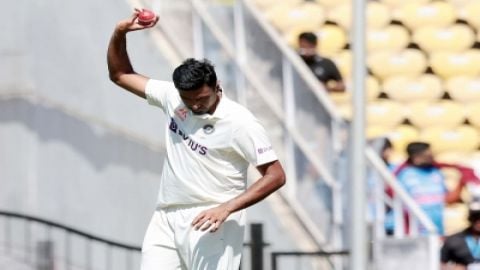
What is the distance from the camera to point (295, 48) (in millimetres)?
14359

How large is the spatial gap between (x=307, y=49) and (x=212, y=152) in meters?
5.87

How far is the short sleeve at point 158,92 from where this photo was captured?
8.37 meters

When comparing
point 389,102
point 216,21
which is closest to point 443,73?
point 389,102

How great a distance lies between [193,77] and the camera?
789 centimetres

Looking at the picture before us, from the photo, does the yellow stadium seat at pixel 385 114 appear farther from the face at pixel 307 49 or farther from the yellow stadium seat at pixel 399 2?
the yellow stadium seat at pixel 399 2

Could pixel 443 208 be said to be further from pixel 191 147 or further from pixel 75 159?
pixel 191 147

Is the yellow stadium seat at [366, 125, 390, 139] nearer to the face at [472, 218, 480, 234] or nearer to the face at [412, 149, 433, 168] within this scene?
the face at [412, 149, 433, 168]

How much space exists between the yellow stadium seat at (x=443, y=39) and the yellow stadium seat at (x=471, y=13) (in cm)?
18

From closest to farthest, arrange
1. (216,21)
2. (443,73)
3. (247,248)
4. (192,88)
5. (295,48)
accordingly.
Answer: (192,88) → (247,248) → (216,21) → (295,48) → (443,73)

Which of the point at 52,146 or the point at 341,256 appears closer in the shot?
the point at 341,256

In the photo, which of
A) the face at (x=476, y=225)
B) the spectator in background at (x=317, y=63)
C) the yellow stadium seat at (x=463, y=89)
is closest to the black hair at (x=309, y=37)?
the spectator in background at (x=317, y=63)

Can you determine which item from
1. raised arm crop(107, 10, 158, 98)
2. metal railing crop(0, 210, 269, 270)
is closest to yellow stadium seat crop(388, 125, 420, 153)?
metal railing crop(0, 210, 269, 270)

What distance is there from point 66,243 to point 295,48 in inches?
104

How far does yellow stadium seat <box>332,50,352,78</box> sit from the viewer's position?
14821 mm
